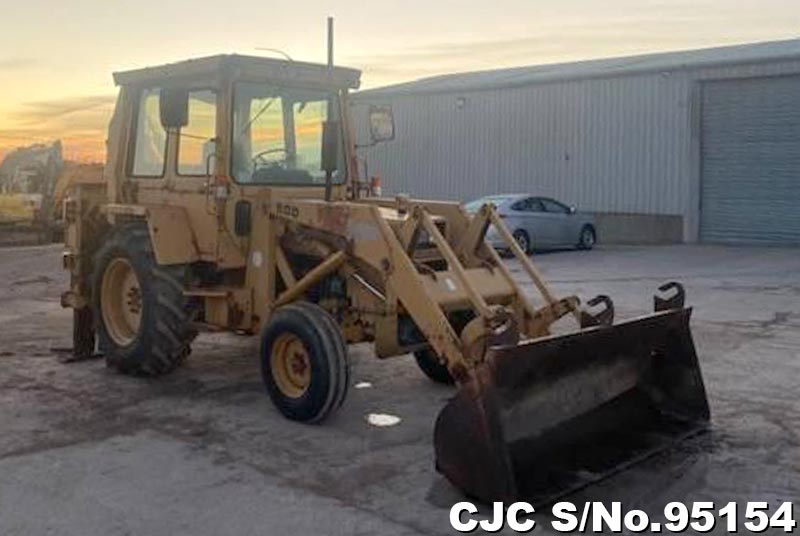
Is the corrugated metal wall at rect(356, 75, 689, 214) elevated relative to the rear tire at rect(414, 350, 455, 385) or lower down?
elevated

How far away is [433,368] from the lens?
27.1ft

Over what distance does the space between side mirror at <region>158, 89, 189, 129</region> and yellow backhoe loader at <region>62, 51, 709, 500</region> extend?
2 centimetres

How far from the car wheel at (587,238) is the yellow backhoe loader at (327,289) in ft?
53.8

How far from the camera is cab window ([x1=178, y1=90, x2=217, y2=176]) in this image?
Result: 25.8 feet

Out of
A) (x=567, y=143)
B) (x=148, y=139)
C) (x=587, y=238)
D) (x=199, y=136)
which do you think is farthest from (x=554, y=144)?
(x=199, y=136)

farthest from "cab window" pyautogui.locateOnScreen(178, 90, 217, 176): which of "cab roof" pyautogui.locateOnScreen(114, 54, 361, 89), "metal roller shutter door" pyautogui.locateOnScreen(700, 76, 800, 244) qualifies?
"metal roller shutter door" pyautogui.locateOnScreen(700, 76, 800, 244)

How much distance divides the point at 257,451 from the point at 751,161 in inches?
828

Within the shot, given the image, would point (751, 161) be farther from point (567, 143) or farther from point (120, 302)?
point (120, 302)

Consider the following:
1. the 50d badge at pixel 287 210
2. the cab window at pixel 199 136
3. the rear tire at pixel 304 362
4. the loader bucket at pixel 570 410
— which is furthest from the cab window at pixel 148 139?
the loader bucket at pixel 570 410

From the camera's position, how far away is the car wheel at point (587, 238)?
24.3 meters

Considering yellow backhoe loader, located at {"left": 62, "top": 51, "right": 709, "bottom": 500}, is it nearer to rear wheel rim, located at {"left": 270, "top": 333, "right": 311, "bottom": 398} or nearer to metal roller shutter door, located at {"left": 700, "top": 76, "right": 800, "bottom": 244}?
rear wheel rim, located at {"left": 270, "top": 333, "right": 311, "bottom": 398}

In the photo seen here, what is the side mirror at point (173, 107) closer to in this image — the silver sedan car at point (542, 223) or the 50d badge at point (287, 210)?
the 50d badge at point (287, 210)

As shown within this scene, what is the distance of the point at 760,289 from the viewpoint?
1574cm

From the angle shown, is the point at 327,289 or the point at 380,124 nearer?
the point at 327,289
